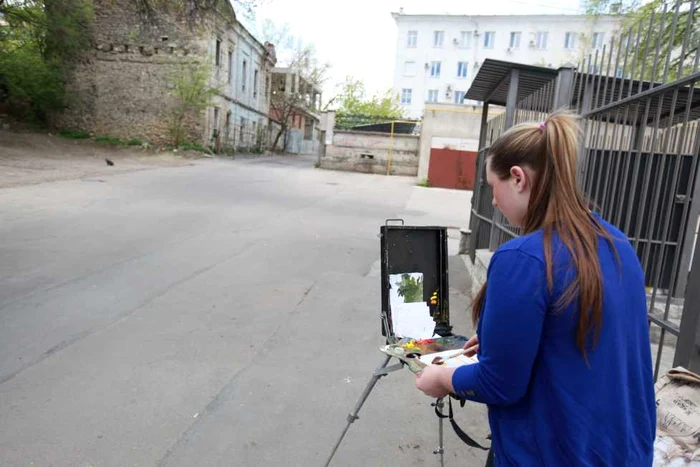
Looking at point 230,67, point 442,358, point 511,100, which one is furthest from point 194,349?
point 230,67

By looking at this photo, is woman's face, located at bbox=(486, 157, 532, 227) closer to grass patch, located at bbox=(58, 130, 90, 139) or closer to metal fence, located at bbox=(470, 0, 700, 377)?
metal fence, located at bbox=(470, 0, 700, 377)

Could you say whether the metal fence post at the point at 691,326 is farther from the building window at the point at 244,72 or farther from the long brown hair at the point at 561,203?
the building window at the point at 244,72

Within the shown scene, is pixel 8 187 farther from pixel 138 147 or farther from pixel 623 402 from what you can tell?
pixel 138 147

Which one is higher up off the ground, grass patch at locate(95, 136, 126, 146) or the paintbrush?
grass patch at locate(95, 136, 126, 146)

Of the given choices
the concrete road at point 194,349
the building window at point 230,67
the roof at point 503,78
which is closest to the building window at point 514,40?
the building window at point 230,67

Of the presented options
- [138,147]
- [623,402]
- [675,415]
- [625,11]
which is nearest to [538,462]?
[623,402]

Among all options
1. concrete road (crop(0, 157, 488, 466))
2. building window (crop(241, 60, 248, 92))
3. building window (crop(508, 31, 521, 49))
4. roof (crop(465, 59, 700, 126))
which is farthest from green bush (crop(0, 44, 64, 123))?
Result: building window (crop(508, 31, 521, 49))

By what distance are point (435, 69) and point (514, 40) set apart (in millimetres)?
8861

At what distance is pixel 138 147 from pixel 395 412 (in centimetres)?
2721

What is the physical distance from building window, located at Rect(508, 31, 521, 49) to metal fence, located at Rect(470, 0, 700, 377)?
4994cm

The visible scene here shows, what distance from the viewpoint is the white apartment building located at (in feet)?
170

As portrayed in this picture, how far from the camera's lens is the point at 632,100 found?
2.77 m

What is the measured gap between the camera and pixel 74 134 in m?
27.8

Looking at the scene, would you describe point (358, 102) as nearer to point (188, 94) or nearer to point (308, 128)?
point (308, 128)
